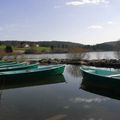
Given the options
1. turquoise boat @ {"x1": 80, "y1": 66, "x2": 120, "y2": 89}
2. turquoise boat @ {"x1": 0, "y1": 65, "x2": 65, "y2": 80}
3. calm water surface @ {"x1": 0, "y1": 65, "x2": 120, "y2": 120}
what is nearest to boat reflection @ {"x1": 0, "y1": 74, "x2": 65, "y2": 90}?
turquoise boat @ {"x1": 0, "y1": 65, "x2": 65, "y2": 80}

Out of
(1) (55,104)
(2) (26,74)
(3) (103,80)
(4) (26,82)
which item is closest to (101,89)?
(3) (103,80)

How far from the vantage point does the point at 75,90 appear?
609 inches

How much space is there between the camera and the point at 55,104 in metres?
12.0

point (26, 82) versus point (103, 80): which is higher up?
point (103, 80)

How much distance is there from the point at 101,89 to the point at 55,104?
4.42m

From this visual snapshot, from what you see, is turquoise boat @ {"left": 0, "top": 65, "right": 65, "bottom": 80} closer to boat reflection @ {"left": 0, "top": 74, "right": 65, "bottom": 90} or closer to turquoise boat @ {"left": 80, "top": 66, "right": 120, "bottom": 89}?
boat reflection @ {"left": 0, "top": 74, "right": 65, "bottom": 90}

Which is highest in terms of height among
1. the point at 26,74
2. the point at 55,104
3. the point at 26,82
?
the point at 26,74

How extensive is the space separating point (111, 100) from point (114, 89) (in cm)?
207

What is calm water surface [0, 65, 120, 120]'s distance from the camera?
10.1 meters

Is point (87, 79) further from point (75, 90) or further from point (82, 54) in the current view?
point (82, 54)

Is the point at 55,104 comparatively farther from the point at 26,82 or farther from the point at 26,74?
the point at 26,74

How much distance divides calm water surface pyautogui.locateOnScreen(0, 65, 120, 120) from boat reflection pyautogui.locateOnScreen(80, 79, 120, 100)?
1.45ft

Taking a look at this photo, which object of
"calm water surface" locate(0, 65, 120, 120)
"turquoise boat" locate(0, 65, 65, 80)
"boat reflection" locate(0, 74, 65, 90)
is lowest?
"calm water surface" locate(0, 65, 120, 120)

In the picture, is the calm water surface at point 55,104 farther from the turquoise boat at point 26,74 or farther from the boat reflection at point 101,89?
the turquoise boat at point 26,74
